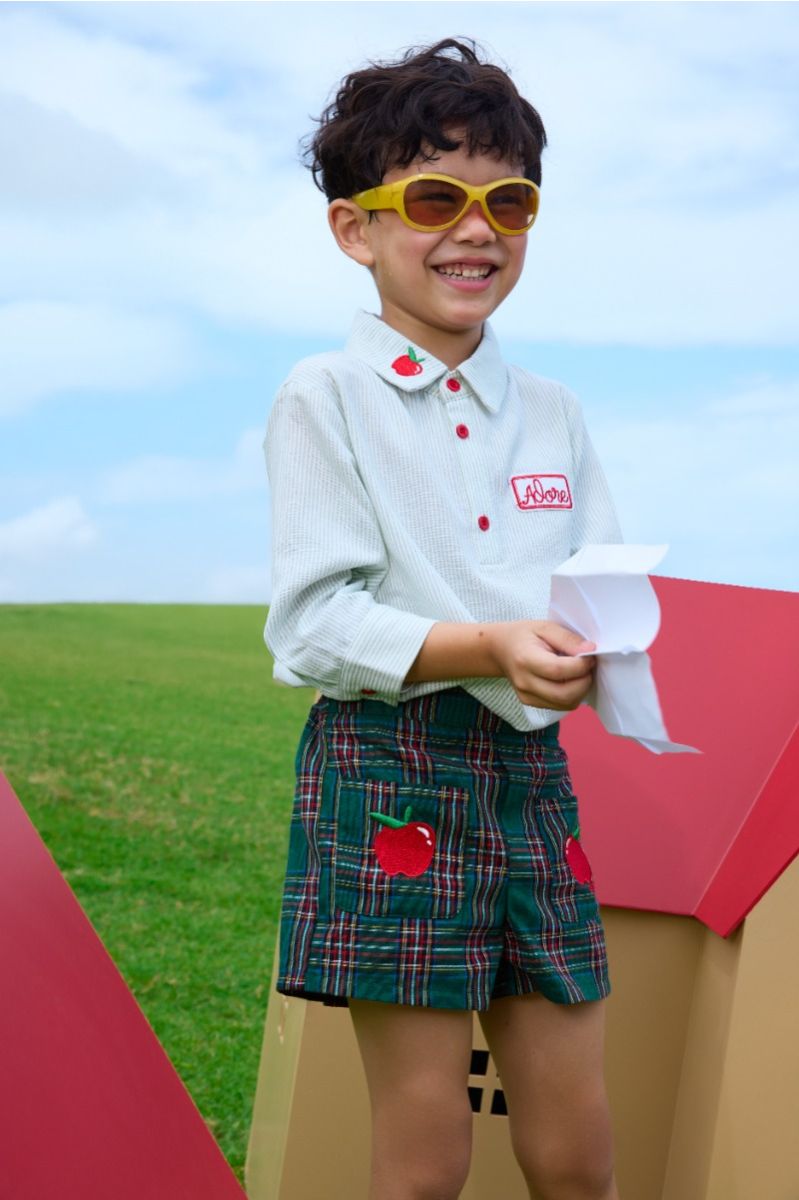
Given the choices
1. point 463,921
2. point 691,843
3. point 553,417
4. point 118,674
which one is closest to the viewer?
point 463,921

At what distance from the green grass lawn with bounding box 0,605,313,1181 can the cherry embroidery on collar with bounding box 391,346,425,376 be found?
1414 millimetres

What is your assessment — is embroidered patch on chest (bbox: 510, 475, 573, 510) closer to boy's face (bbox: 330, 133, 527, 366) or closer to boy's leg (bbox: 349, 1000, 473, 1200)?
boy's face (bbox: 330, 133, 527, 366)

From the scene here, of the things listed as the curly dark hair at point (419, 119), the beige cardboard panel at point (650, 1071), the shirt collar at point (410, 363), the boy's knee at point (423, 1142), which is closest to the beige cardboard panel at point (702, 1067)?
the beige cardboard panel at point (650, 1071)

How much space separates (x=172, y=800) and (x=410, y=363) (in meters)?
3.08

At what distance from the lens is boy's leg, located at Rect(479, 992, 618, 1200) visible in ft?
4.65

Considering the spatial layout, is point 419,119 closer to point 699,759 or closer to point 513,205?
point 513,205

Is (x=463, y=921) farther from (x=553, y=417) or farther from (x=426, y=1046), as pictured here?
(x=553, y=417)

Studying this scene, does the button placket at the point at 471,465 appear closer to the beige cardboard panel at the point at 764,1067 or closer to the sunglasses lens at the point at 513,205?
the sunglasses lens at the point at 513,205

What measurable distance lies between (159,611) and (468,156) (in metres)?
6.30

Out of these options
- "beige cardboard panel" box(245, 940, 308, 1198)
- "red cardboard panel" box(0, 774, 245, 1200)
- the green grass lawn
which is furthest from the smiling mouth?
the green grass lawn

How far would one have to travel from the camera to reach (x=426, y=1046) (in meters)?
1.37

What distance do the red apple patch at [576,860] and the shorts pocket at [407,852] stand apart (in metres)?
0.14

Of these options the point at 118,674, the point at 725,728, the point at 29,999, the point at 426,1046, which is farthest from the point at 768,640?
the point at 118,674

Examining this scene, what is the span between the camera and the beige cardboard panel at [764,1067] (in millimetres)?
1607
